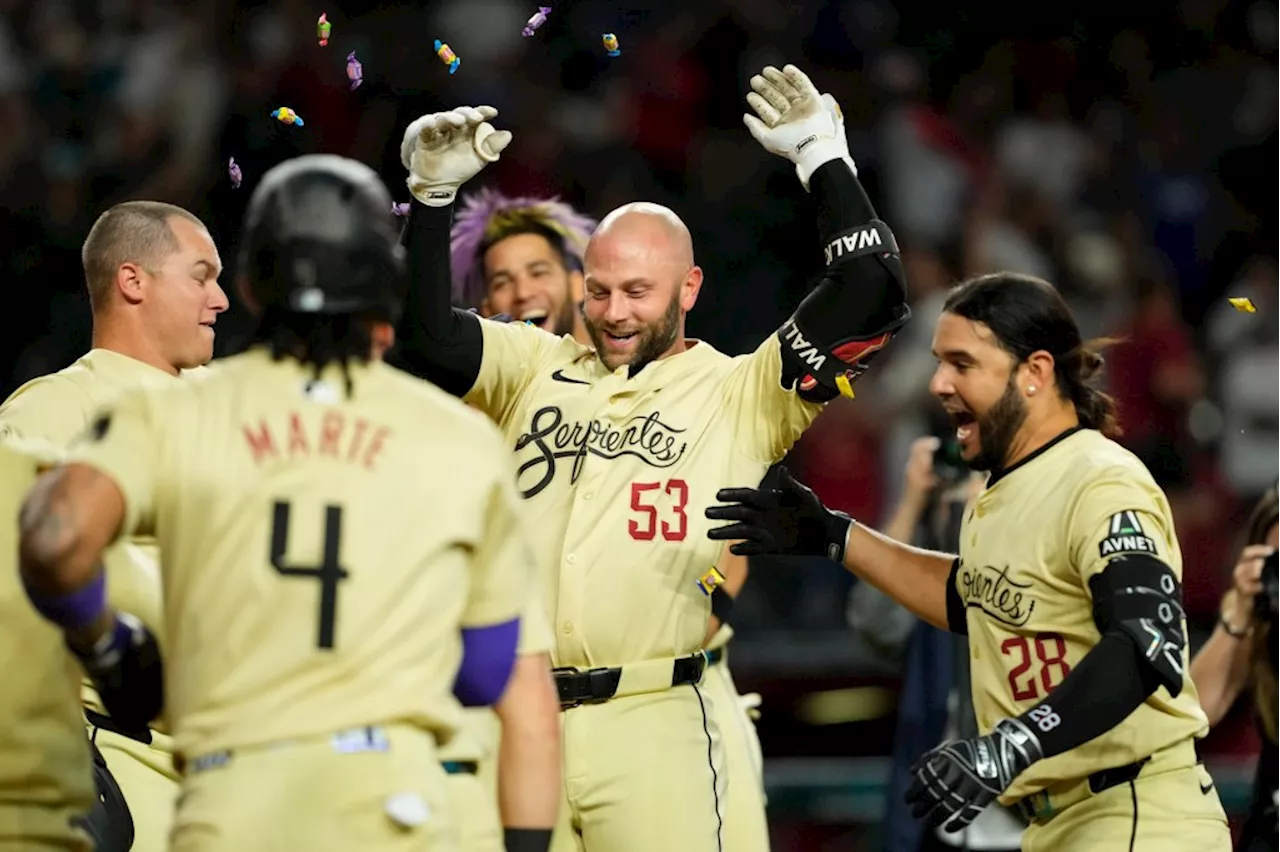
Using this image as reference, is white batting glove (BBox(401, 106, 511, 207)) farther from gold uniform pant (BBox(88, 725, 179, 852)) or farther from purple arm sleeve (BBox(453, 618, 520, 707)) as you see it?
purple arm sleeve (BBox(453, 618, 520, 707))

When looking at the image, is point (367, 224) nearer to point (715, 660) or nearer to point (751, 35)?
point (715, 660)

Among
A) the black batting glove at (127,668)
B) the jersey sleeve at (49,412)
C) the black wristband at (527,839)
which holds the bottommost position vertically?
the black wristband at (527,839)

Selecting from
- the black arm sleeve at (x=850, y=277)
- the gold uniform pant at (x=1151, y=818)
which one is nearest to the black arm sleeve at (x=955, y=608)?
the gold uniform pant at (x=1151, y=818)

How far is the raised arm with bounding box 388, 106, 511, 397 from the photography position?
4.97 m

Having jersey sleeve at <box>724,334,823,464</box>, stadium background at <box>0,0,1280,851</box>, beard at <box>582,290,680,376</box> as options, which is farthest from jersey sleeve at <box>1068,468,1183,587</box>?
stadium background at <box>0,0,1280,851</box>

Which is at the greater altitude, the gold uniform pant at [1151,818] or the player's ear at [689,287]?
the player's ear at [689,287]

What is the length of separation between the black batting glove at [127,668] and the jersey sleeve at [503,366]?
2.03 m

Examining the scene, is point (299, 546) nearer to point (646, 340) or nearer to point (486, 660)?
point (486, 660)

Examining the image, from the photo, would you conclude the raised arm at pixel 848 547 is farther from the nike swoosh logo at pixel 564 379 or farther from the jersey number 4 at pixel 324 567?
the jersey number 4 at pixel 324 567

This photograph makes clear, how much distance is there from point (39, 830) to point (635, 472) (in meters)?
1.91

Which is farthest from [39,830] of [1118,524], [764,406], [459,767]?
[1118,524]

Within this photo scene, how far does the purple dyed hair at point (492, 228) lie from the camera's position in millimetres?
6438

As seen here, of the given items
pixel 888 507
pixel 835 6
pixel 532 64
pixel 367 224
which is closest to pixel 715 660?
pixel 367 224

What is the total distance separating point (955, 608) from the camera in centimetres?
526
